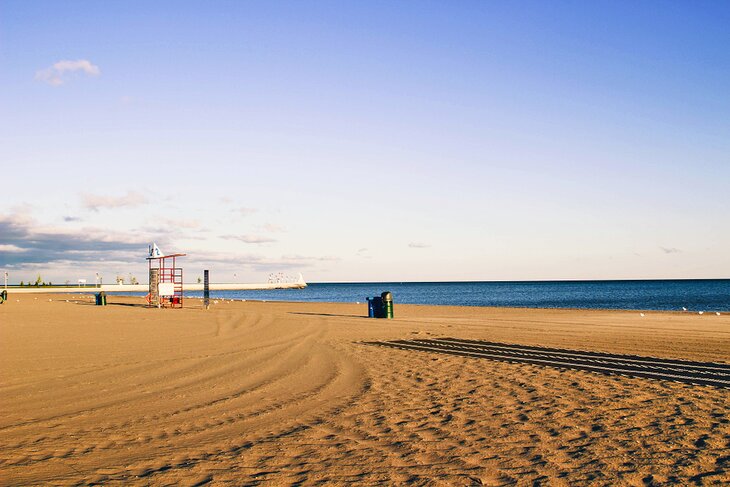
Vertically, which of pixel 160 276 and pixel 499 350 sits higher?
pixel 160 276

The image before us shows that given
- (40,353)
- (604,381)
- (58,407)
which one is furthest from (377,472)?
(40,353)

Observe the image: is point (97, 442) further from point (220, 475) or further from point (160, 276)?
point (160, 276)

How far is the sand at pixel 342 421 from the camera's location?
18.2 ft

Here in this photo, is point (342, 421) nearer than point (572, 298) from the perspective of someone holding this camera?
Yes

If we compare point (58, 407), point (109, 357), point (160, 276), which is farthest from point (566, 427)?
point (160, 276)

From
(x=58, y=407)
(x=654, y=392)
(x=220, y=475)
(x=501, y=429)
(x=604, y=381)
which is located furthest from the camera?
(x=604, y=381)

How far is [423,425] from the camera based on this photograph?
7.36 m

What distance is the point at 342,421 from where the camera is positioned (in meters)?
7.63

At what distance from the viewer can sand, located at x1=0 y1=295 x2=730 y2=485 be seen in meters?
5.54

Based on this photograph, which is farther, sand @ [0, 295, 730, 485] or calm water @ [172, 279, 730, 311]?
calm water @ [172, 279, 730, 311]

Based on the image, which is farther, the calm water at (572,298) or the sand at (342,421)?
the calm water at (572,298)

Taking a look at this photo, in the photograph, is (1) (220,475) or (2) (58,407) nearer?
(1) (220,475)

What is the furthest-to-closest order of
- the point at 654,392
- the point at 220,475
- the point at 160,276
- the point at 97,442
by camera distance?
the point at 160,276 → the point at 654,392 → the point at 97,442 → the point at 220,475

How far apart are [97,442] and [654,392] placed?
315 inches
